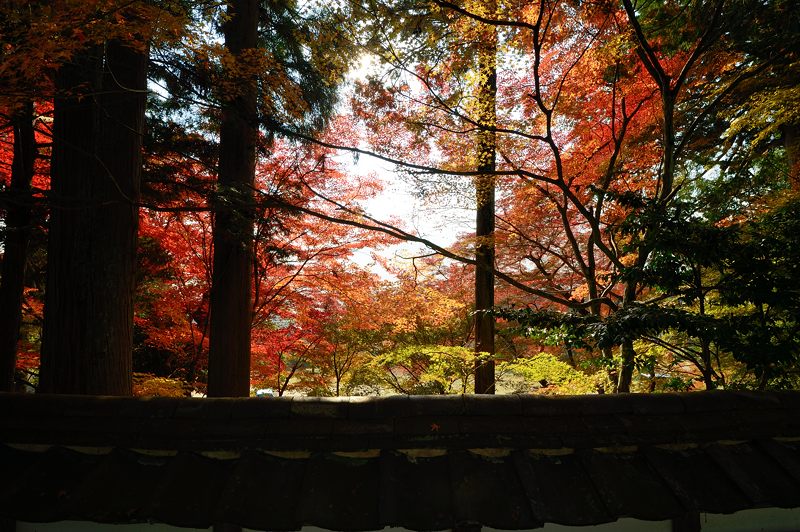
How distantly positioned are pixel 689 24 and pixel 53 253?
27.5ft

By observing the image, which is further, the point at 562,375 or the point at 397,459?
the point at 562,375

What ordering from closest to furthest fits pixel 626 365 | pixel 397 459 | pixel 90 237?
pixel 397 459, pixel 90 237, pixel 626 365

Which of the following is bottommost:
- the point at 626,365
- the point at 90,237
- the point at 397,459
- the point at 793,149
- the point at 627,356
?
the point at 397,459

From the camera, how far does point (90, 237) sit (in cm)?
433

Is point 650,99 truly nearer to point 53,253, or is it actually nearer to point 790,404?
point 790,404

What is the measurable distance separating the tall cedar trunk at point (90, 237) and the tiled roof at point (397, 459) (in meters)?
2.80

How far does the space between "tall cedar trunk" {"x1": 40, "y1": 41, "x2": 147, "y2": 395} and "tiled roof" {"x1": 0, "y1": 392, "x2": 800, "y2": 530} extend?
A: 2798mm

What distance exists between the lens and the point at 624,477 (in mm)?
1674

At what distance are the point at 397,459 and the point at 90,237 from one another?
4.24 metres

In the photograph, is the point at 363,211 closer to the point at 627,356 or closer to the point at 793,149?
the point at 627,356

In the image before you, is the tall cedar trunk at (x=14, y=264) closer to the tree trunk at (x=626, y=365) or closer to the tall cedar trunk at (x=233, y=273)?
the tall cedar trunk at (x=233, y=273)

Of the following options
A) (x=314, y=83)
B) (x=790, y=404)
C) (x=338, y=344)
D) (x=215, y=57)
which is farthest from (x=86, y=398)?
(x=338, y=344)

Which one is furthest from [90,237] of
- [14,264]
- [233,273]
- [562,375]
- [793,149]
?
[793,149]

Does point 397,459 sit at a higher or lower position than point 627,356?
lower
